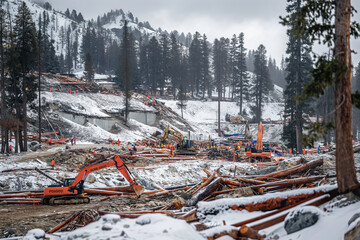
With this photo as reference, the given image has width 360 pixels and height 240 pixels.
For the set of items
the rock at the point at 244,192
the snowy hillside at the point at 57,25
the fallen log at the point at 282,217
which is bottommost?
the rock at the point at 244,192

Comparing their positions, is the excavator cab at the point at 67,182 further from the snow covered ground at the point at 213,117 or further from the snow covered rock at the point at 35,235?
the snow covered ground at the point at 213,117

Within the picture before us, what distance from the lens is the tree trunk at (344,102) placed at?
6.16 meters

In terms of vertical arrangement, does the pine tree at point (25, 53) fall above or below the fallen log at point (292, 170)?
above

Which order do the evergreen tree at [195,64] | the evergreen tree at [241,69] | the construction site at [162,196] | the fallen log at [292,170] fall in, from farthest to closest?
the evergreen tree at [195,64]
the evergreen tree at [241,69]
the fallen log at [292,170]
the construction site at [162,196]

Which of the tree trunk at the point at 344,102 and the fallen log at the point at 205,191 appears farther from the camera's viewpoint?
the fallen log at the point at 205,191

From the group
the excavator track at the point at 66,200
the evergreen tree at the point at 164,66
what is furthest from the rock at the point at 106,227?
the evergreen tree at the point at 164,66

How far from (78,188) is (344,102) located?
11.5m

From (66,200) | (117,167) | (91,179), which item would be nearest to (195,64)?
(91,179)

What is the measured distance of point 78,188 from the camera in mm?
13000

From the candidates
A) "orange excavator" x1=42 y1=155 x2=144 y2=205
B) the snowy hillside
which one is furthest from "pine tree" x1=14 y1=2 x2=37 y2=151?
the snowy hillside

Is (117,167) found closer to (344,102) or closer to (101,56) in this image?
(344,102)

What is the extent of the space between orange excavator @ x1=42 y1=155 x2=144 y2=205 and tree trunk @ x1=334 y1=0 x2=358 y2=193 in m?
8.57

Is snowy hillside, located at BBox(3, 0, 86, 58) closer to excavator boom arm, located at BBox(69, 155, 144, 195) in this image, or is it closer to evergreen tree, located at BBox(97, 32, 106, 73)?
evergreen tree, located at BBox(97, 32, 106, 73)

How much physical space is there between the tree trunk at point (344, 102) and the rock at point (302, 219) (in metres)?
1.23
